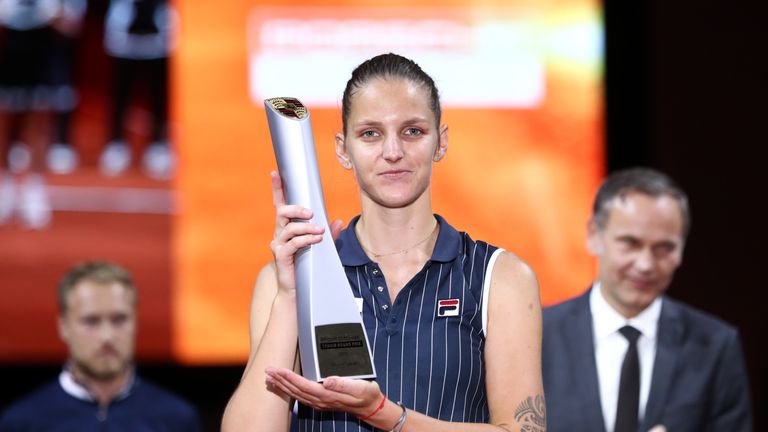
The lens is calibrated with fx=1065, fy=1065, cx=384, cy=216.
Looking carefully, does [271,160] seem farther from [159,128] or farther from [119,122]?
[119,122]

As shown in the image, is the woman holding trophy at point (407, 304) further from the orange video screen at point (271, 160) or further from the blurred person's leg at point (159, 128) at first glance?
the blurred person's leg at point (159, 128)

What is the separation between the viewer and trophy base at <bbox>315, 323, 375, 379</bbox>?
5.32 ft

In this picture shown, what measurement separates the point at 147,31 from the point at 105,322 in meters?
1.38

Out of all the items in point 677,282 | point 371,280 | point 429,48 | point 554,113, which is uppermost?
point 429,48

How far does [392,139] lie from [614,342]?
1.39 meters

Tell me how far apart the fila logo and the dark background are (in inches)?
121

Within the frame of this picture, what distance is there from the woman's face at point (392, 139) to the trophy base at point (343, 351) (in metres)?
0.24

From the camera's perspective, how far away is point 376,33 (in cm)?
438

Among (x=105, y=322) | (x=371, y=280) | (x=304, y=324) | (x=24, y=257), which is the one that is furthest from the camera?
(x=24, y=257)

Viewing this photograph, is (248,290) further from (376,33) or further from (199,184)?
(376,33)

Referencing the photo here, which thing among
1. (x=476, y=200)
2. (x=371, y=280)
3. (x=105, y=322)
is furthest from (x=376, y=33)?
(x=371, y=280)

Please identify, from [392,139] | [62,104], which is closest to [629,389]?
[392,139]

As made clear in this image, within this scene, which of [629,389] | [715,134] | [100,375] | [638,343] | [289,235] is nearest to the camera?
[289,235]

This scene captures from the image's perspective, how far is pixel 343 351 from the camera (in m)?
1.65
